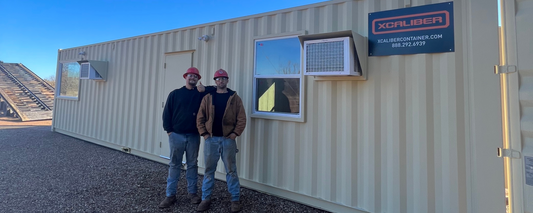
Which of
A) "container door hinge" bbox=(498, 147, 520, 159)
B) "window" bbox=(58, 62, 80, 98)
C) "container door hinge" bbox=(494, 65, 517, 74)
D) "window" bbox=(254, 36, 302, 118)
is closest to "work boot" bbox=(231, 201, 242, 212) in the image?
"window" bbox=(254, 36, 302, 118)

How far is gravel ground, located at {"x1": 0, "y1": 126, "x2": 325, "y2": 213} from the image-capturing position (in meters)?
3.01

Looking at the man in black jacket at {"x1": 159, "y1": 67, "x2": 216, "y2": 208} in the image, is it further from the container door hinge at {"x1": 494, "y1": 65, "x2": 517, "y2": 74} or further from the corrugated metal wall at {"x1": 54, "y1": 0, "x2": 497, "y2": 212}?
the container door hinge at {"x1": 494, "y1": 65, "x2": 517, "y2": 74}

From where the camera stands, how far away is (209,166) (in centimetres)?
297

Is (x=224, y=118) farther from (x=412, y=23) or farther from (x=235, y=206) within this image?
(x=412, y=23)

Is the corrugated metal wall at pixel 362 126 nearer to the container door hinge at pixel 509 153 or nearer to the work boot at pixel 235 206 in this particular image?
the container door hinge at pixel 509 153

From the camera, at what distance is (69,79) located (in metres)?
7.60

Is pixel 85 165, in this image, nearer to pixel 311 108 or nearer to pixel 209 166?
pixel 209 166

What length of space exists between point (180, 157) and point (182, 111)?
1.99 feet

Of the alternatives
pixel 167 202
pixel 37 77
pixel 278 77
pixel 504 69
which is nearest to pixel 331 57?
pixel 278 77

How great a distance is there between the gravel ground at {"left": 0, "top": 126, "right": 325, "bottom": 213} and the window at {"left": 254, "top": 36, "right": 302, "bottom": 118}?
1263 millimetres

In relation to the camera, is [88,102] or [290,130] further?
[88,102]

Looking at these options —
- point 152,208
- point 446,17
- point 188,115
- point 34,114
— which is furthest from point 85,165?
point 34,114

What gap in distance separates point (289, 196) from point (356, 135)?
125cm

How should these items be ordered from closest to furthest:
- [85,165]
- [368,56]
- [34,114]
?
Result: [368,56] → [85,165] → [34,114]
